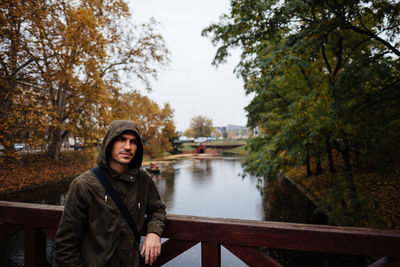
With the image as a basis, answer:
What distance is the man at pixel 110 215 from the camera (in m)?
1.45

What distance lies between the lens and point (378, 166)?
257 inches

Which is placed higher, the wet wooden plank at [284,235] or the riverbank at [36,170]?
the wet wooden plank at [284,235]

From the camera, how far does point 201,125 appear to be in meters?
78.8

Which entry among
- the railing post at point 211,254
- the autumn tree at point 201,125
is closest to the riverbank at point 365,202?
the railing post at point 211,254

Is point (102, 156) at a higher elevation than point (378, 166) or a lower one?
higher

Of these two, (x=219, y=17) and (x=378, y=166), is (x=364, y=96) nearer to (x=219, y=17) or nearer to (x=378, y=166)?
(x=378, y=166)

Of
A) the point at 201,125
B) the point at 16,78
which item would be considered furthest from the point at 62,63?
the point at 201,125

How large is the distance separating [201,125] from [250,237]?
7717cm

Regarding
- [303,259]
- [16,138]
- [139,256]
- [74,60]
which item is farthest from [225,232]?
[74,60]

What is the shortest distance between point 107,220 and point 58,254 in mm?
313

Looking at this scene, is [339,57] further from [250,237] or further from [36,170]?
[36,170]

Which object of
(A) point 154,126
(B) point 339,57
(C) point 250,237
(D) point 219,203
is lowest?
(D) point 219,203

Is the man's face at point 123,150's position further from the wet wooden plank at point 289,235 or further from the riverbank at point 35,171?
the riverbank at point 35,171

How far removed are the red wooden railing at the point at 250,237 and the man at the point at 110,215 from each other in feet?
0.91
